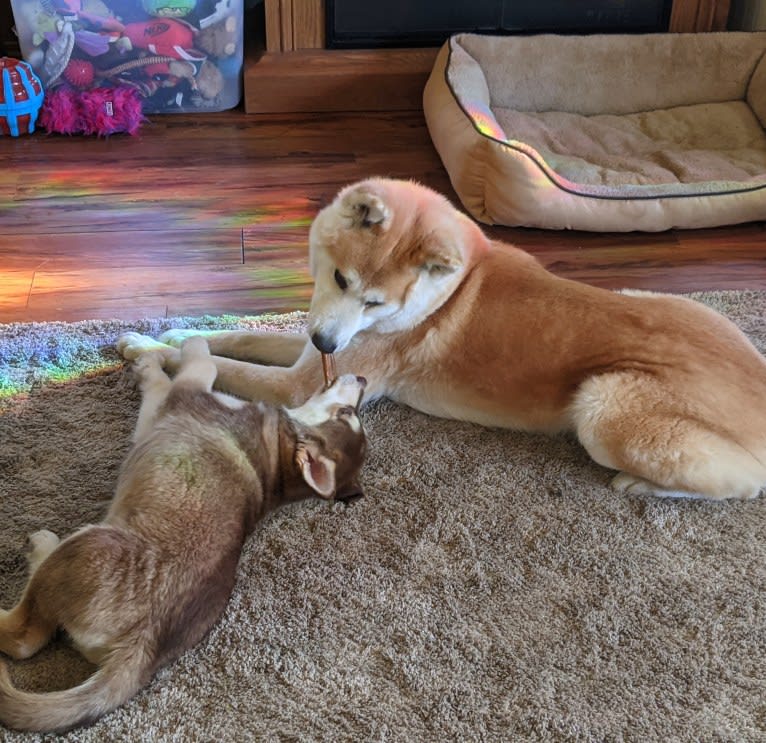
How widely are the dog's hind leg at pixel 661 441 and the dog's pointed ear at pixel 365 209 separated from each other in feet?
2.24

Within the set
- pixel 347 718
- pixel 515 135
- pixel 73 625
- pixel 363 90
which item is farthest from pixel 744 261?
pixel 73 625

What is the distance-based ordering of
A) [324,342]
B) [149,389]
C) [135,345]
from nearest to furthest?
1. [324,342]
2. [149,389]
3. [135,345]

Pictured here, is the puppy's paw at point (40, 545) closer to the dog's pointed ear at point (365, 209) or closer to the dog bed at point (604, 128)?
the dog's pointed ear at point (365, 209)

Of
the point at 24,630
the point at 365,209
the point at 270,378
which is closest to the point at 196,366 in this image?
the point at 270,378

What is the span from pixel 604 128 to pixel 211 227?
1804 millimetres

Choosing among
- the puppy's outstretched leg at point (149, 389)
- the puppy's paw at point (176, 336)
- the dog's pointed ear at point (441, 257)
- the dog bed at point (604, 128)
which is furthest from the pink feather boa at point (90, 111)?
the dog's pointed ear at point (441, 257)

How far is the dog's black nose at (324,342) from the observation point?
223 cm

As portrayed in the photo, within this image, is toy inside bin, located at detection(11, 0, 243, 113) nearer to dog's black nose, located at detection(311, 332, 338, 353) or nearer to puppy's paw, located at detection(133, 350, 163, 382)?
puppy's paw, located at detection(133, 350, 163, 382)

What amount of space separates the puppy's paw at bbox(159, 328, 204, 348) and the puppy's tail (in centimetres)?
113

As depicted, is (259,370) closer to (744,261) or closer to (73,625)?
(73,625)

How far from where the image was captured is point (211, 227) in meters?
3.31

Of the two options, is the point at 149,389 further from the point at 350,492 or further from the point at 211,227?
the point at 211,227

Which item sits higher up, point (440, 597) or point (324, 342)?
point (324, 342)

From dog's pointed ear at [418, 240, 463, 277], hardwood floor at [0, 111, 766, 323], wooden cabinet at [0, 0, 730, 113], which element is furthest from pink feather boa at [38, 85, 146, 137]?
dog's pointed ear at [418, 240, 463, 277]
